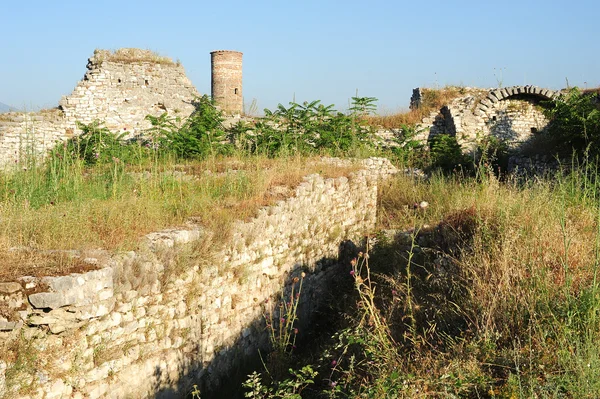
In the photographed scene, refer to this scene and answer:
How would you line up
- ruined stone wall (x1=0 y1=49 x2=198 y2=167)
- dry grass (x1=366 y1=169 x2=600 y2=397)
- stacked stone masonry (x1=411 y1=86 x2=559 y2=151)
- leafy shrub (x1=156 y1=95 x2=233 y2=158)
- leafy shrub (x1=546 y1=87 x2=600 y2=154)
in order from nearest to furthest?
dry grass (x1=366 y1=169 x2=600 y2=397) → leafy shrub (x1=546 y1=87 x2=600 y2=154) → leafy shrub (x1=156 y1=95 x2=233 y2=158) → ruined stone wall (x1=0 y1=49 x2=198 y2=167) → stacked stone masonry (x1=411 y1=86 x2=559 y2=151)

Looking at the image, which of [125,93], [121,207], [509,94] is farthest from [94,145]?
[509,94]

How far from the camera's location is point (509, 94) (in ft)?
55.4

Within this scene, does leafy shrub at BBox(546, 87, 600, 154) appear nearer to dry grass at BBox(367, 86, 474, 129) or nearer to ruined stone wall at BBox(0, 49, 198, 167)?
dry grass at BBox(367, 86, 474, 129)

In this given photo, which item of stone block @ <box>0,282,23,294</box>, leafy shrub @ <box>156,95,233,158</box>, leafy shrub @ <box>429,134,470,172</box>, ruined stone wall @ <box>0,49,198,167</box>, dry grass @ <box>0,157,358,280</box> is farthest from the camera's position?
leafy shrub @ <box>429,134,470,172</box>

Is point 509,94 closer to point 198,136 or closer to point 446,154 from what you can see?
point 446,154

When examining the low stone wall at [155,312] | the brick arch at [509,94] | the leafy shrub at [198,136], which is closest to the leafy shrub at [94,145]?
the leafy shrub at [198,136]

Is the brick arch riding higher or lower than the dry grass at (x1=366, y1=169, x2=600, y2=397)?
higher

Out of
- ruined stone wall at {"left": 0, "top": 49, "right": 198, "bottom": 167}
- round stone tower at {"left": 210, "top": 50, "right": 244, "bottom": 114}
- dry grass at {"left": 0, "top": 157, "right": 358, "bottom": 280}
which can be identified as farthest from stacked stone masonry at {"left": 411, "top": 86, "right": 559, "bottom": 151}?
dry grass at {"left": 0, "top": 157, "right": 358, "bottom": 280}

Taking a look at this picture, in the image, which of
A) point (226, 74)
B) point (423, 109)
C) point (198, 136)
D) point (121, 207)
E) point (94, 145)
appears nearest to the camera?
point (121, 207)

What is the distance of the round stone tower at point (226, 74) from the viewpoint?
19422 mm

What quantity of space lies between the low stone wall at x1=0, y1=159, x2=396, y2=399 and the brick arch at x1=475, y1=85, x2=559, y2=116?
11167 mm

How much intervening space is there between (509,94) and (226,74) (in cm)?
945

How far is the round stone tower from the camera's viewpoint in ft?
63.7

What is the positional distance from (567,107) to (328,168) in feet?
24.6
